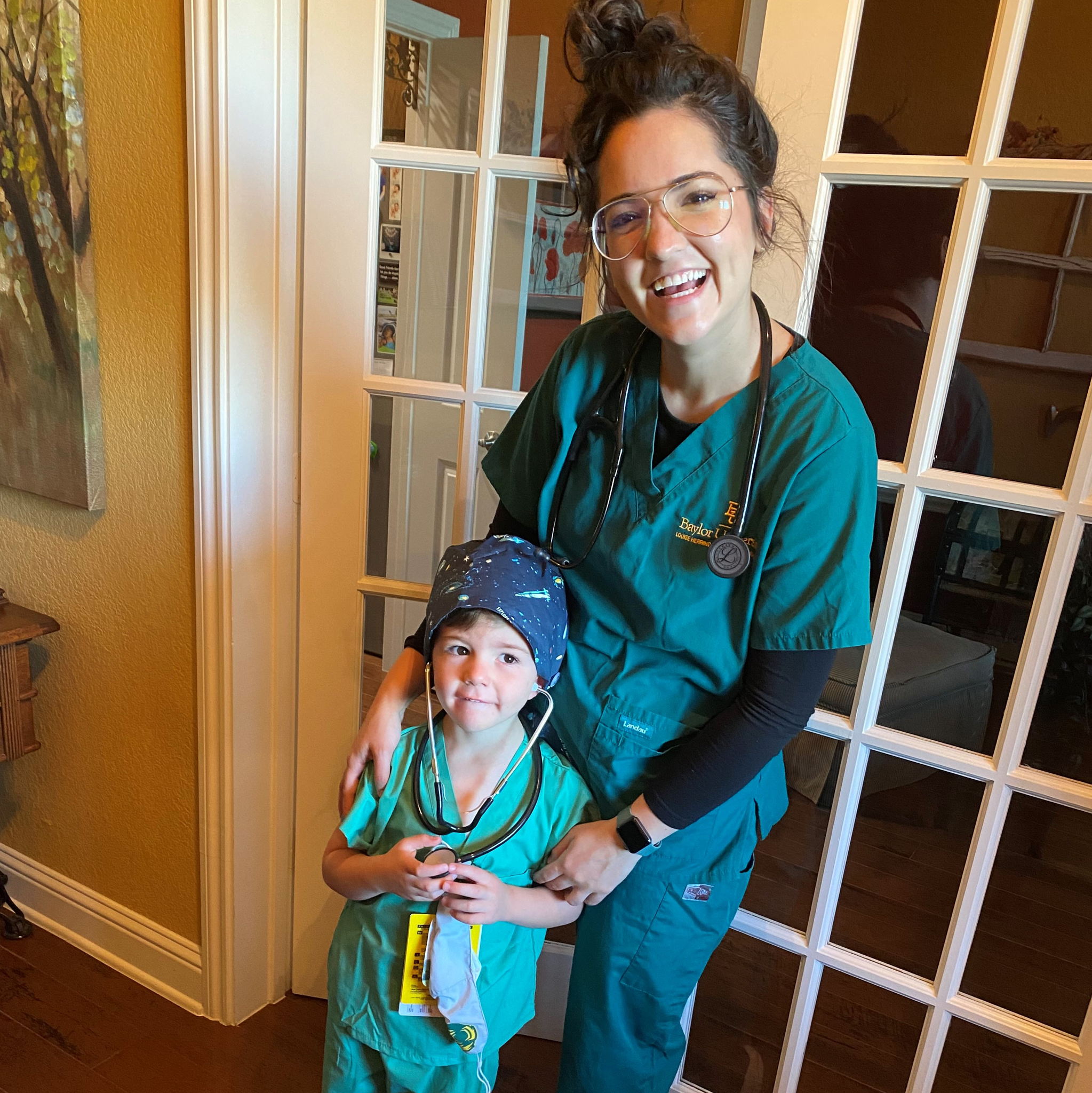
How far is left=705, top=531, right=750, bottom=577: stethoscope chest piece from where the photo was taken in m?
0.96

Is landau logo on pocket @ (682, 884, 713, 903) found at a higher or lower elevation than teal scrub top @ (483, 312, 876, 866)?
lower

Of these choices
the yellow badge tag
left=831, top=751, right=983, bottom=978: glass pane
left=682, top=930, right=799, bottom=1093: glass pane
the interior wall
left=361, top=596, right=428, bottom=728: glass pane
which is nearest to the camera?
the yellow badge tag

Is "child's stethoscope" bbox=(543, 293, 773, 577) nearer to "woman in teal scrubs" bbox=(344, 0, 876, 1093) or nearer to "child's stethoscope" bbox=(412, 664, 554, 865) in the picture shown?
"woman in teal scrubs" bbox=(344, 0, 876, 1093)

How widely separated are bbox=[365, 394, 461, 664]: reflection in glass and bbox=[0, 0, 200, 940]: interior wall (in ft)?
1.02

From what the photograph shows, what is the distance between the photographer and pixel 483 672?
981mm

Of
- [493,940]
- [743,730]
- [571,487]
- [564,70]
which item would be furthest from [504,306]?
[493,940]

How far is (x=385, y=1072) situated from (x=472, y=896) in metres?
0.33

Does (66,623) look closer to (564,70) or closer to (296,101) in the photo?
(296,101)

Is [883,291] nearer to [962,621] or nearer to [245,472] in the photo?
[962,621]

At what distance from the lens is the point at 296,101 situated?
54.4 inches

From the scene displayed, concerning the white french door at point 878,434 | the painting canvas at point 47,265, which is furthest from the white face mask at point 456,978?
the painting canvas at point 47,265

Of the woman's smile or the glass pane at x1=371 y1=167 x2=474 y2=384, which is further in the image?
the glass pane at x1=371 y1=167 x2=474 y2=384

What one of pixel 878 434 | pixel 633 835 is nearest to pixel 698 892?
pixel 633 835

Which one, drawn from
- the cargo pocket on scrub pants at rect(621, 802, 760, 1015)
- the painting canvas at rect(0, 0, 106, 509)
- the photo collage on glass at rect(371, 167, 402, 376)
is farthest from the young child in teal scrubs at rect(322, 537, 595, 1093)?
the painting canvas at rect(0, 0, 106, 509)
